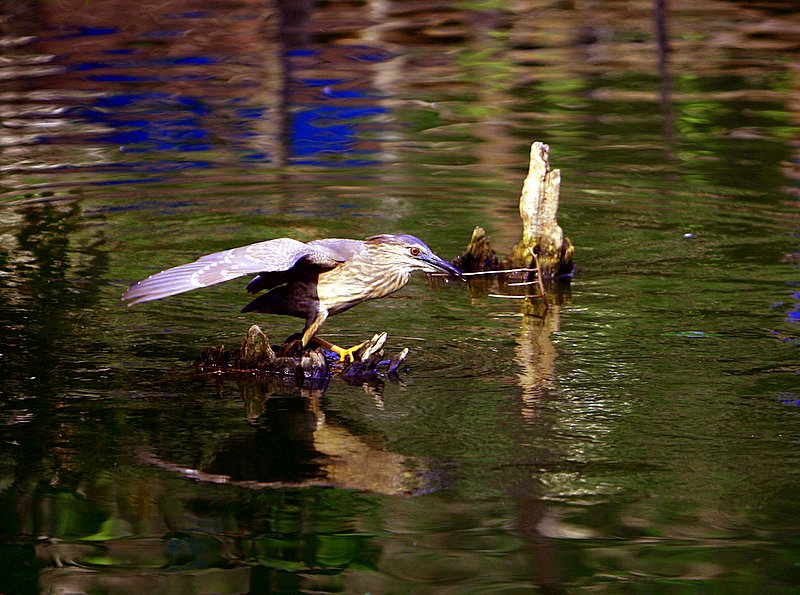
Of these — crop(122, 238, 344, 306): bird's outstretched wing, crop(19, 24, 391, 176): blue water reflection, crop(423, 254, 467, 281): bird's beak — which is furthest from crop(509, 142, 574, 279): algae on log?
crop(19, 24, 391, 176): blue water reflection

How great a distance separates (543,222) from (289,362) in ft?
10.4

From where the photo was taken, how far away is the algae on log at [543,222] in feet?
34.8

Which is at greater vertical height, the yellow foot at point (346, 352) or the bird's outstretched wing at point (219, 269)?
the bird's outstretched wing at point (219, 269)

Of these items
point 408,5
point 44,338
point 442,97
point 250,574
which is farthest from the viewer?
point 408,5

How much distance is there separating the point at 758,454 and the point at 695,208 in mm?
5732

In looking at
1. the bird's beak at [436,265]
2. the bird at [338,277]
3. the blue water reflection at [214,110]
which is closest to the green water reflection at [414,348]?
the blue water reflection at [214,110]

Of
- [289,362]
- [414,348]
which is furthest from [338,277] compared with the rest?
[414,348]

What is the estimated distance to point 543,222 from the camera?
10.7 m

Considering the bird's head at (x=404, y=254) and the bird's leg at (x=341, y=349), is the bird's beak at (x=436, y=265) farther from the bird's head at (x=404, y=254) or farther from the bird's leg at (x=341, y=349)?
the bird's leg at (x=341, y=349)

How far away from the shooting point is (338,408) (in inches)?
303

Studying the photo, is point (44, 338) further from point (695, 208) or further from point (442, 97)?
point (442, 97)

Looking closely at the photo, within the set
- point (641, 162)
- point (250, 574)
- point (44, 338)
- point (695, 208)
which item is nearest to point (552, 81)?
point (641, 162)

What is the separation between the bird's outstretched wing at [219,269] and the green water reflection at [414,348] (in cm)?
76

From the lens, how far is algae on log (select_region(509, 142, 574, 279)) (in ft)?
34.8
